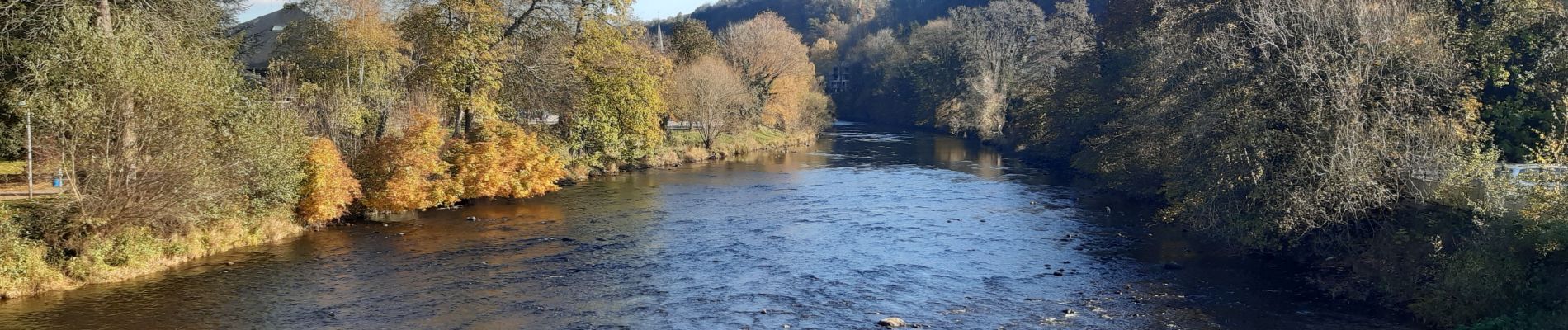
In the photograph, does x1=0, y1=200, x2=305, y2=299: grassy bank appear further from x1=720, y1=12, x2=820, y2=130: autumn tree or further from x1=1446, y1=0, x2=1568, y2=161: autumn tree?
x1=720, y1=12, x2=820, y2=130: autumn tree

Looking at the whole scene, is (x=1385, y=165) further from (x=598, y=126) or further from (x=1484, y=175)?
(x=598, y=126)

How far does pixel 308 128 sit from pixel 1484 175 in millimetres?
32789

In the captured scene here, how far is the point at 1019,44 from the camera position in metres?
84.8

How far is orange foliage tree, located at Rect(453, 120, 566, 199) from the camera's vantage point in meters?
35.0

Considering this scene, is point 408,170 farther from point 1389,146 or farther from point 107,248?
point 1389,146

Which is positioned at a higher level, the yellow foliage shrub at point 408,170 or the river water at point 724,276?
the yellow foliage shrub at point 408,170

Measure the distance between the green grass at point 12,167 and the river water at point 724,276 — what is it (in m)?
10.5

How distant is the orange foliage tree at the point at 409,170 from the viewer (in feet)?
102

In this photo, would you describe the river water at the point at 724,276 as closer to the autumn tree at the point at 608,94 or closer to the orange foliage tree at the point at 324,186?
the orange foliage tree at the point at 324,186

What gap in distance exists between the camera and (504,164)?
36312 millimetres

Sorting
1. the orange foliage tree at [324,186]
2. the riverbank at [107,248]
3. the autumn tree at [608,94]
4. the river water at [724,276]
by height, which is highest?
the autumn tree at [608,94]

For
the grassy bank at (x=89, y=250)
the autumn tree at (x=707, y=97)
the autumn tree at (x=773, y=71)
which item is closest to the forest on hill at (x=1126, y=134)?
the grassy bank at (x=89, y=250)

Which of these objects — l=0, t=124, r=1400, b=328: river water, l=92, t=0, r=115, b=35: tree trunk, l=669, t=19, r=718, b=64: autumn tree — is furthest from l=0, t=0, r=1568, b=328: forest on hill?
l=669, t=19, r=718, b=64: autumn tree

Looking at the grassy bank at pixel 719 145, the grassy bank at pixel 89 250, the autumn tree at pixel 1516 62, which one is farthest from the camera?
the grassy bank at pixel 719 145
